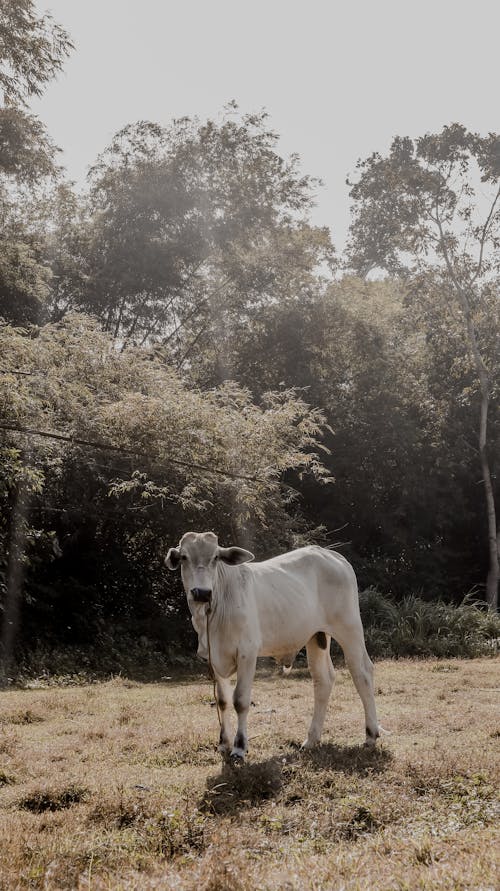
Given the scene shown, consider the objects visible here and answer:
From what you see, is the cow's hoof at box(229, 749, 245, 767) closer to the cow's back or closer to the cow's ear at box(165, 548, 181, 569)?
the cow's back

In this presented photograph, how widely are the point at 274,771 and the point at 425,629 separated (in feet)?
33.6

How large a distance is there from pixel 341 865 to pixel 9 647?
8930mm

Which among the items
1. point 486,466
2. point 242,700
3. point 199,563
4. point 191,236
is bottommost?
point 242,700

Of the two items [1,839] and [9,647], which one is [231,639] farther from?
[9,647]

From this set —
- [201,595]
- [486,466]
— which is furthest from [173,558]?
[486,466]

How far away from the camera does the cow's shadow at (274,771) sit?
4910 mm

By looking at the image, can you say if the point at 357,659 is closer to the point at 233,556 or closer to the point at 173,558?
the point at 233,556

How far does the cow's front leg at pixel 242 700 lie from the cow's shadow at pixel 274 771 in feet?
0.54

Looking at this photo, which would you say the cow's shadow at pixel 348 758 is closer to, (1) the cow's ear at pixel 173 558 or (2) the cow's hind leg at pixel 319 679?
(2) the cow's hind leg at pixel 319 679

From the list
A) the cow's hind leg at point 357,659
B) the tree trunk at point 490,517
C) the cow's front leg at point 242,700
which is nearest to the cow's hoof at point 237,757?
the cow's front leg at point 242,700

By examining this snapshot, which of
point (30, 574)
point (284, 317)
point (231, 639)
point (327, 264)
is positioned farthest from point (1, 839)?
point (327, 264)

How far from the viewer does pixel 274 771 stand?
17.8ft

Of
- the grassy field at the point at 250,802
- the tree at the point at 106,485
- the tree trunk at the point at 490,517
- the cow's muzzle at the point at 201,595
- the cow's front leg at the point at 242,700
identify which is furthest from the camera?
the tree trunk at the point at 490,517

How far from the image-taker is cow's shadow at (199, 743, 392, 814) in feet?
16.1
